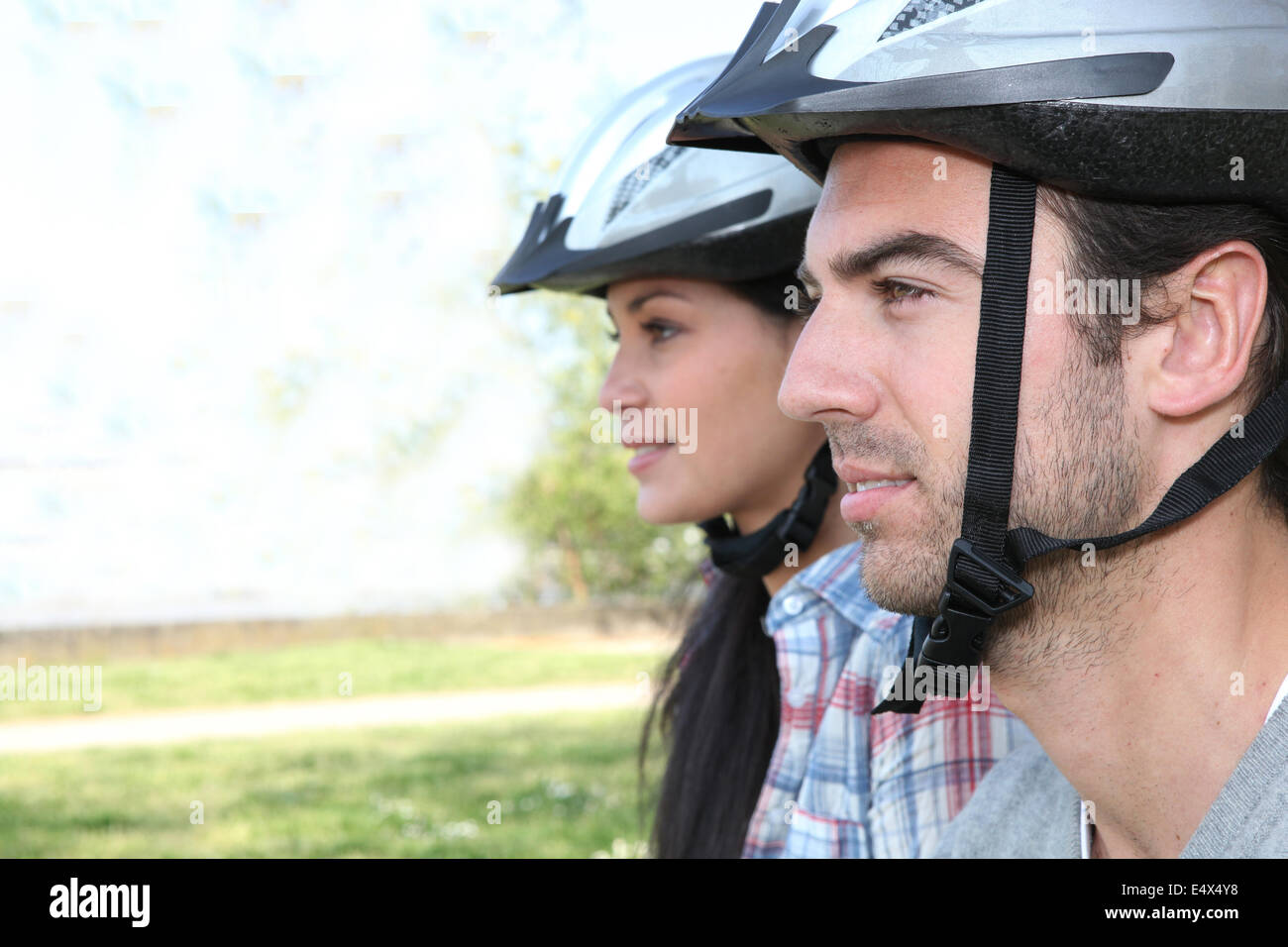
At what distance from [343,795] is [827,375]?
7.19 m

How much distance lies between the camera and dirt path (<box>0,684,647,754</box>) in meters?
10.5

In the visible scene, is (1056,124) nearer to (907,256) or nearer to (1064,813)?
(907,256)

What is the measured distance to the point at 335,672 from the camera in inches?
514

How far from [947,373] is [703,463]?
54.9 inches

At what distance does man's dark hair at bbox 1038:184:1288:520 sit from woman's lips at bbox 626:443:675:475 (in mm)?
1547

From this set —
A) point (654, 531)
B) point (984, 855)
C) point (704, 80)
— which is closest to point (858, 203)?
point (984, 855)

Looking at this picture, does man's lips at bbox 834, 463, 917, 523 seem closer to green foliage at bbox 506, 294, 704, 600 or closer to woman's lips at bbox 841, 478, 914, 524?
woman's lips at bbox 841, 478, 914, 524

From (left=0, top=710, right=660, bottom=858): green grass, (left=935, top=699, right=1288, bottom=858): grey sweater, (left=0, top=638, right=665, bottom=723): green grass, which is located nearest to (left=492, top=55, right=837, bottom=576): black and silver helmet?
(left=935, top=699, right=1288, bottom=858): grey sweater

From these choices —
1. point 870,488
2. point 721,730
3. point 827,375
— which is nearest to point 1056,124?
point 827,375

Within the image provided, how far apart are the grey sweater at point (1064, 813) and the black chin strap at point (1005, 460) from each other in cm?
34

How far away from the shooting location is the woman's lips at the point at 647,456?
3.37 metres

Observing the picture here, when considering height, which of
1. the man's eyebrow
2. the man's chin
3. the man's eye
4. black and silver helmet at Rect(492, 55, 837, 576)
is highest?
black and silver helmet at Rect(492, 55, 837, 576)

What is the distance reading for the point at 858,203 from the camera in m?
2.05

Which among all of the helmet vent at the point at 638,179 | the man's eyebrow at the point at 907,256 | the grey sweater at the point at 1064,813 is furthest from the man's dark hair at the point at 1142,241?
the helmet vent at the point at 638,179
